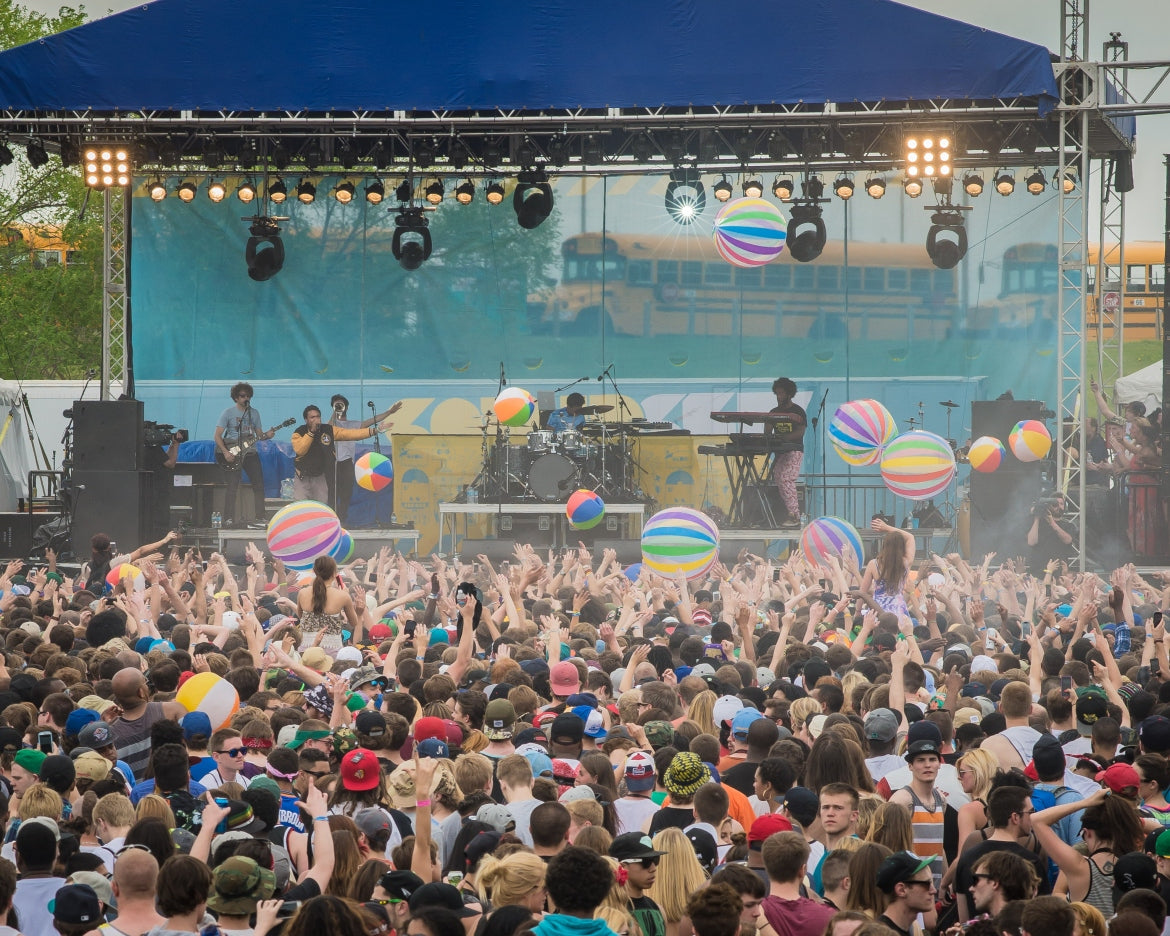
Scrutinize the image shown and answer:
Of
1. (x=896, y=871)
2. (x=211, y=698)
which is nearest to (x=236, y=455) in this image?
(x=211, y=698)

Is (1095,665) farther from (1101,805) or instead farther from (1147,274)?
(1147,274)

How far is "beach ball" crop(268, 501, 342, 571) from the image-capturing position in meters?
10.9

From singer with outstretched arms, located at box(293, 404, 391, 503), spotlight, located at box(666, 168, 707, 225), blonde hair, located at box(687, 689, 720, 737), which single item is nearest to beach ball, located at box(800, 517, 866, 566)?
blonde hair, located at box(687, 689, 720, 737)

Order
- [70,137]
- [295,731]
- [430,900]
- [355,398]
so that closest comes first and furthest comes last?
[430,900]
[295,731]
[70,137]
[355,398]

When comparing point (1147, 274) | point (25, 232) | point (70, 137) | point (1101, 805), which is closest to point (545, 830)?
point (1101, 805)

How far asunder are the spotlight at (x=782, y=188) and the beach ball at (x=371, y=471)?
6168mm

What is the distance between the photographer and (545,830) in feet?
14.9

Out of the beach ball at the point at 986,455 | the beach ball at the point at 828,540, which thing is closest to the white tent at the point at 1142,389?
the beach ball at the point at 986,455

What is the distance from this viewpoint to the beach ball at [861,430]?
1427cm

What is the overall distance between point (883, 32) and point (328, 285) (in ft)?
29.9

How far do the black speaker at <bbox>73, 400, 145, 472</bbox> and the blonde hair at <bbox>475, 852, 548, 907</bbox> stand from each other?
1386cm

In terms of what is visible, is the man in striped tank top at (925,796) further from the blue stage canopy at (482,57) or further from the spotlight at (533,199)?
the spotlight at (533,199)

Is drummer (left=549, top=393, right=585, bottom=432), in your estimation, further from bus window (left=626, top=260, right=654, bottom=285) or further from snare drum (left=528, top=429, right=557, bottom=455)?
bus window (left=626, top=260, right=654, bottom=285)

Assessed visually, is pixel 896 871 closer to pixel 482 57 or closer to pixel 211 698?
pixel 211 698
